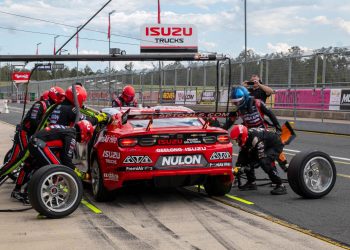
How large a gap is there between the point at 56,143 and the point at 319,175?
3513 mm

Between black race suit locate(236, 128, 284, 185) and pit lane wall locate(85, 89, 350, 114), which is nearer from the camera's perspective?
black race suit locate(236, 128, 284, 185)

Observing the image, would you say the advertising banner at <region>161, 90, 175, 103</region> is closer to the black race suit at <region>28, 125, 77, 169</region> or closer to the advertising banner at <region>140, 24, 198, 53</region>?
the advertising banner at <region>140, 24, 198, 53</region>

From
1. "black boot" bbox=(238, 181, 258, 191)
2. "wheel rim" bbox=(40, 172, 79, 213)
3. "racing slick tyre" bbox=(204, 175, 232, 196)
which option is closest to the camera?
"wheel rim" bbox=(40, 172, 79, 213)

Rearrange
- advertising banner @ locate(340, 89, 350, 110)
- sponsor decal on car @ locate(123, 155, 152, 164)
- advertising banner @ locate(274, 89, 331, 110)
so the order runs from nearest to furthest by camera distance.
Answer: sponsor decal on car @ locate(123, 155, 152, 164), advertising banner @ locate(340, 89, 350, 110), advertising banner @ locate(274, 89, 331, 110)

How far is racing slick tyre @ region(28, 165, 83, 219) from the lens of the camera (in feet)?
20.4

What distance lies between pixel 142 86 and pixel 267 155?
101 ft

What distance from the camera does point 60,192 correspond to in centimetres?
639

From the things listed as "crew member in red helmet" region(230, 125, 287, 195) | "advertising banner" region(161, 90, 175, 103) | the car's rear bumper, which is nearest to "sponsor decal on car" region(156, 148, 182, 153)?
the car's rear bumper

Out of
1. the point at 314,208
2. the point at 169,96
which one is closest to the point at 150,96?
the point at 169,96

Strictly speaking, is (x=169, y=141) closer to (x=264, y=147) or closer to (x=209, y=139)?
(x=209, y=139)

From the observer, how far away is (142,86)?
38125 mm

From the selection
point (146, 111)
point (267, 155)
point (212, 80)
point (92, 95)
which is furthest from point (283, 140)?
point (92, 95)

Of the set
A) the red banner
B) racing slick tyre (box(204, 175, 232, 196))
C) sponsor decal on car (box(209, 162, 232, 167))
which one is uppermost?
the red banner

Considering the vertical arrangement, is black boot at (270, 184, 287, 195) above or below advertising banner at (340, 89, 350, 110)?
below
